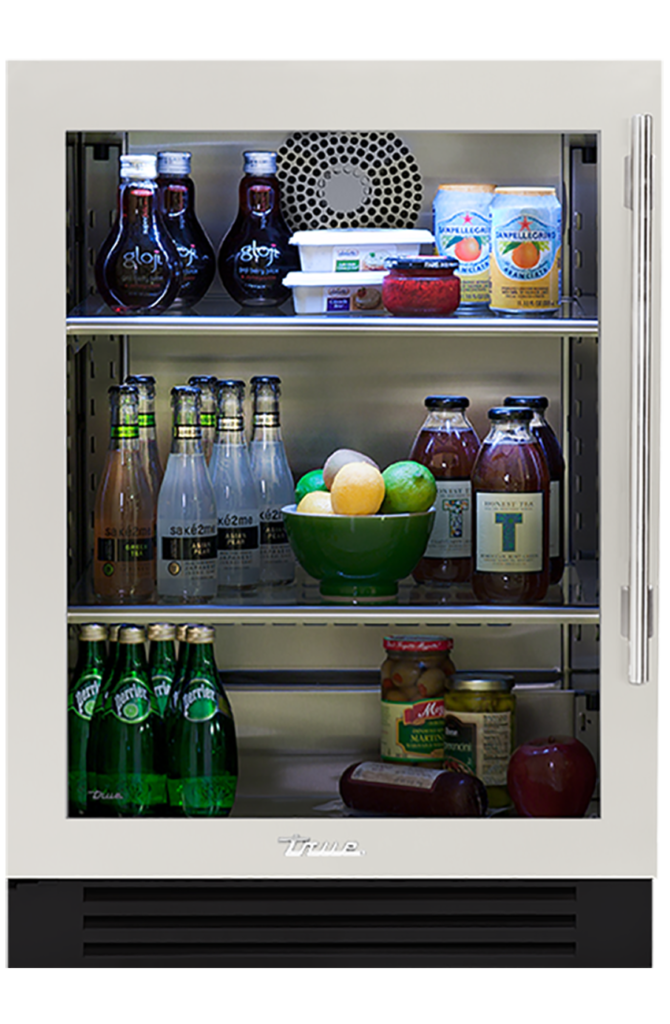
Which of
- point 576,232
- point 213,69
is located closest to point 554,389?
point 576,232

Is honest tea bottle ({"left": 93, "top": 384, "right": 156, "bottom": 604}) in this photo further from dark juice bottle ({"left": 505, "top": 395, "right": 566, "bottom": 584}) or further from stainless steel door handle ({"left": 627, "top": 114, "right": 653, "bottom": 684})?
stainless steel door handle ({"left": 627, "top": 114, "right": 653, "bottom": 684})

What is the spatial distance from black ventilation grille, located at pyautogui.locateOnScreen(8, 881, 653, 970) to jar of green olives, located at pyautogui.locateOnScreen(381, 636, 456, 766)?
343 millimetres

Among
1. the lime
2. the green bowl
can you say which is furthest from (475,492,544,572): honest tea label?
the lime

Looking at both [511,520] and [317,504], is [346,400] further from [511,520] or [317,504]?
[511,520]

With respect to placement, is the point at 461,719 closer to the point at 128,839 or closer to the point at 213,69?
the point at 128,839

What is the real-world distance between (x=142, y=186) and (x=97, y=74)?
0.25 metres

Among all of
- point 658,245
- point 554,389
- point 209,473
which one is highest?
point 658,245

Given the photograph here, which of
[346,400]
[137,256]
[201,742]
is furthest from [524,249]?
[201,742]

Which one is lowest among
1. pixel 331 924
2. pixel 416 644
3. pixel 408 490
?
pixel 331 924

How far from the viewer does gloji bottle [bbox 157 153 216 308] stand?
2611 mm

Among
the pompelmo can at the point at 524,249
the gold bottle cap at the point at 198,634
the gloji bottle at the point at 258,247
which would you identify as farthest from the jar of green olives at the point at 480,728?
the gloji bottle at the point at 258,247

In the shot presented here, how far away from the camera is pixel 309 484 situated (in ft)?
8.61

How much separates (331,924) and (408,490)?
29.5 inches

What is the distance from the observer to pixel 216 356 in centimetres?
283
